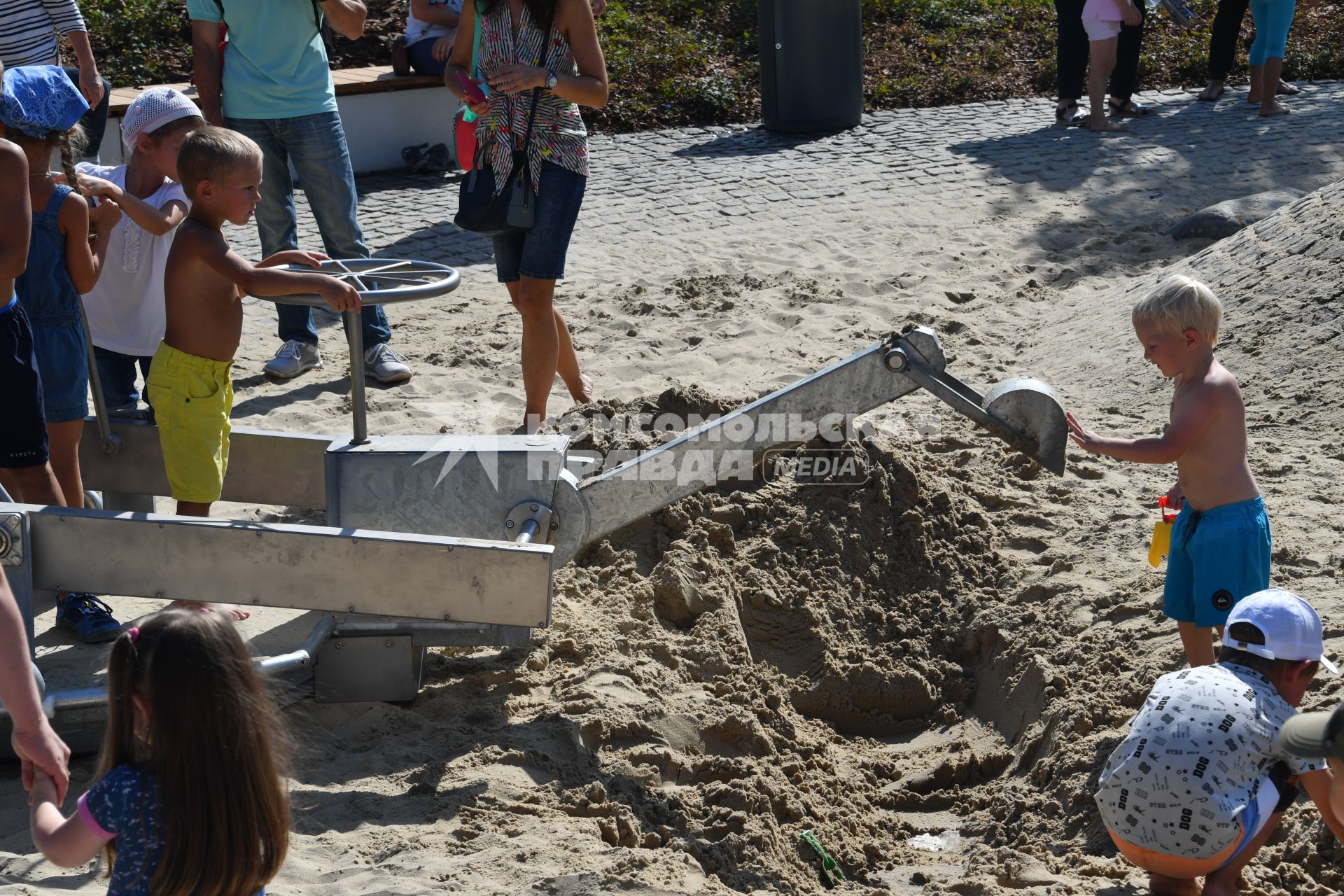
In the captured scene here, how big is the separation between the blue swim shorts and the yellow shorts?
8.91 ft

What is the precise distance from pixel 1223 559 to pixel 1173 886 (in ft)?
2.75

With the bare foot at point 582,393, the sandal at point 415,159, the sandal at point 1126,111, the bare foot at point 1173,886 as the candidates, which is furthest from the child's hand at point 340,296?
the sandal at point 1126,111

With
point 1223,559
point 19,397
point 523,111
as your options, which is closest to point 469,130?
point 523,111

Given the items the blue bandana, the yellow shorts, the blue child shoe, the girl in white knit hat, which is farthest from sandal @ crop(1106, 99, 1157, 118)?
the blue child shoe

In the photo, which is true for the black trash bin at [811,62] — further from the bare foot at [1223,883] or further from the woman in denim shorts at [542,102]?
the bare foot at [1223,883]

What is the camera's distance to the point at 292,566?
10.4 feet

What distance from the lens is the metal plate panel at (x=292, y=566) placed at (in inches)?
122

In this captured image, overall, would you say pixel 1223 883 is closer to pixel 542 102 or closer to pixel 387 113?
pixel 542 102

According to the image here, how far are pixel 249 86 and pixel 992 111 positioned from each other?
7004 mm

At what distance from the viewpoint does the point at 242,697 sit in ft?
6.92

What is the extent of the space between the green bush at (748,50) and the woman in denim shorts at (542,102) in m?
6.20

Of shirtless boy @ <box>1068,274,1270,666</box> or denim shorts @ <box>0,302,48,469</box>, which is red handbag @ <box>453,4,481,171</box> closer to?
denim shorts @ <box>0,302,48,469</box>

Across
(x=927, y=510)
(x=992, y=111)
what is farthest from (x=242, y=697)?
(x=992, y=111)

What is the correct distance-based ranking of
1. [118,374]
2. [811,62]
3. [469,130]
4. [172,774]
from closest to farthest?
A: 1. [172,774]
2. [118,374]
3. [469,130]
4. [811,62]
